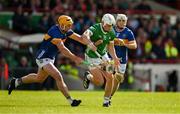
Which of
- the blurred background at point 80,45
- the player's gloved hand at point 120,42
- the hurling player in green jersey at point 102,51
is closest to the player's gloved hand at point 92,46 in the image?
the hurling player in green jersey at point 102,51

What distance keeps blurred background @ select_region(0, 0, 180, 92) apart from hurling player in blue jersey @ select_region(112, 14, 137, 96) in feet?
35.2

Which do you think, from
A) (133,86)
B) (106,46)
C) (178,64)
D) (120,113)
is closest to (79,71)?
(133,86)

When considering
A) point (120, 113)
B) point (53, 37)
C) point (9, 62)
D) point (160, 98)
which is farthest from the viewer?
point (9, 62)

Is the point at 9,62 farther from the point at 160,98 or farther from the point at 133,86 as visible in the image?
the point at 160,98

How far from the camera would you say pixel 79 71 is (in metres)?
35.2

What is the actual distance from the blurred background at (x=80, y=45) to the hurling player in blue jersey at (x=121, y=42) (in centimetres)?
1073

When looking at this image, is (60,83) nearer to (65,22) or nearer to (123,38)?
(65,22)

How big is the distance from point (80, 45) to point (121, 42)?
13825 millimetres

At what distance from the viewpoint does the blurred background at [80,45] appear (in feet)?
113

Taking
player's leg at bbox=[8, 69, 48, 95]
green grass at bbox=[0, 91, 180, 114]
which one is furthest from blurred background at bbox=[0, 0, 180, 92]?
player's leg at bbox=[8, 69, 48, 95]

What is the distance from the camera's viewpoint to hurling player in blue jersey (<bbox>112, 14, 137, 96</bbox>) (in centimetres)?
2195

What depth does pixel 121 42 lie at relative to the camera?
2180 cm

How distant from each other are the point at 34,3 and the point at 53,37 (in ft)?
58.2

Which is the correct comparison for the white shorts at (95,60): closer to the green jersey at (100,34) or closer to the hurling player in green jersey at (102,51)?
the hurling player in green jersey at (102,51)
